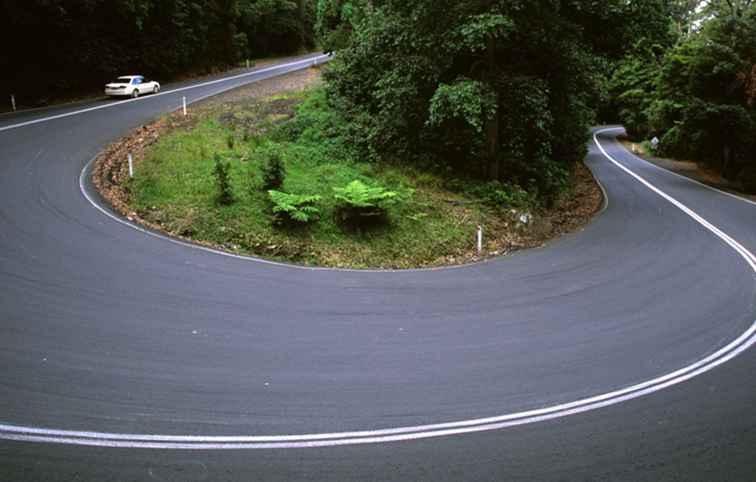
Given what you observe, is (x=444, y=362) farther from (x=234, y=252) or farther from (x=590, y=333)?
(x=234, y=252)

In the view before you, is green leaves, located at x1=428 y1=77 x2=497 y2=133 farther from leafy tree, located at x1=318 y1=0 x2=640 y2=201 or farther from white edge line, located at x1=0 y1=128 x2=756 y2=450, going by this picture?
white edge line, located at x1=0 y1=128 x2=756 y2=450

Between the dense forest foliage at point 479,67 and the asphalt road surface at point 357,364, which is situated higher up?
the dense forest foliage at point 479,67

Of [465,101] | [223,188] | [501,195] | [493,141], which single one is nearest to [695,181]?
[493,141]

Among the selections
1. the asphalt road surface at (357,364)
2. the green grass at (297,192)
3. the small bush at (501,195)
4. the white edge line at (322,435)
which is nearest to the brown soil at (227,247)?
the green grass at (297,192)

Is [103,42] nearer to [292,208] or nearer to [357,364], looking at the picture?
[292,208]


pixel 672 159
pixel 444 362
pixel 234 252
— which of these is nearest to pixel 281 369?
pixel 444 362

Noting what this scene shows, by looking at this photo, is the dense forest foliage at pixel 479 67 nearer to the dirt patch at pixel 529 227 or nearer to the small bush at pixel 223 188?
the dirt patch at pixel 529 227
